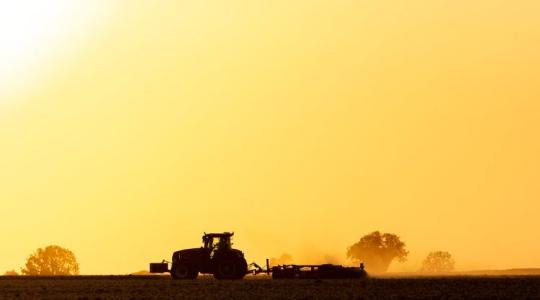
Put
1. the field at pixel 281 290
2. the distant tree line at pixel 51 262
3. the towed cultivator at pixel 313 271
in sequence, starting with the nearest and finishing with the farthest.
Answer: the field at pixel 281 290 < the towed cultivator at pixel 313 271 < the distant tree line at pixel 51 262

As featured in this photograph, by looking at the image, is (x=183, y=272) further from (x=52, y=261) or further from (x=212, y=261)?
(x=52, y=261)

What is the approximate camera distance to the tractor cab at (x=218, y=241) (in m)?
74.2

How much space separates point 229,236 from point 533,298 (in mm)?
30115

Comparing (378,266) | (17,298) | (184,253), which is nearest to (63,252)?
(378,266)

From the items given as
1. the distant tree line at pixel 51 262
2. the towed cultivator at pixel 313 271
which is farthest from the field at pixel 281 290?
the distant tree line at pixel 51 262

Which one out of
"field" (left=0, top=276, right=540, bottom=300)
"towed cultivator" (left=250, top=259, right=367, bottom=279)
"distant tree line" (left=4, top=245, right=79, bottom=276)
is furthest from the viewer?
"distant tree line" (left=4, top=245, right=79, bottom=276)

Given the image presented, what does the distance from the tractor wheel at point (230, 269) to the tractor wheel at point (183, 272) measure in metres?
2.04

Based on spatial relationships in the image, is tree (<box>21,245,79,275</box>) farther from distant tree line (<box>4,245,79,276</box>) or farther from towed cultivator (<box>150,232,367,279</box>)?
towed cultivator (<box>150,232,367,279</box>)

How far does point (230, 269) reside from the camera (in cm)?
7369

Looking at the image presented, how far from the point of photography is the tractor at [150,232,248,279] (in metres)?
73.6

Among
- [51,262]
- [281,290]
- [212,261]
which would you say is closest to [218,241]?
[212,261]

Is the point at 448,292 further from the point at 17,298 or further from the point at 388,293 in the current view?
the point at 17,298

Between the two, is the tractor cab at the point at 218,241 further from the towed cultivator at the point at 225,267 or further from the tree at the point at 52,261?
the tree at the point at 52,261

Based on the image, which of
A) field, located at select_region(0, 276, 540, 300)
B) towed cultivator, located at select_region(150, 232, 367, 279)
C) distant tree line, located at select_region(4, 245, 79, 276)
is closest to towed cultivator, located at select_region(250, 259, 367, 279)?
towed cultivator, located at select_region(150, 232, 367, 279)
